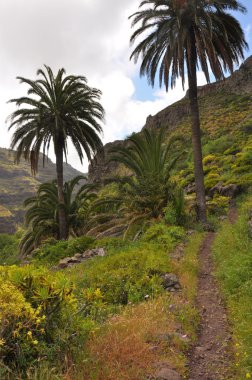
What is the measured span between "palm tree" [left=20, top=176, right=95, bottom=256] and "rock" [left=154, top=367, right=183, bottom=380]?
1409cm

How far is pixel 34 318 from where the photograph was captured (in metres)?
4.00

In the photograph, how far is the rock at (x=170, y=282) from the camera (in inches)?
293

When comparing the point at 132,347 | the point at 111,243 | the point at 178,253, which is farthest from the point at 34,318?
the point at 111,243

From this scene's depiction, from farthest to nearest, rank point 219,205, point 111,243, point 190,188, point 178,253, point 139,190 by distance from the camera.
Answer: point 190,188 < point 219,205 < point 139,190 < point 111,243 < point 178,253

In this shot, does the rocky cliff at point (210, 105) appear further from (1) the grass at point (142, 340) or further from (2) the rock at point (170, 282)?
(1) the grass at point (142, 340)

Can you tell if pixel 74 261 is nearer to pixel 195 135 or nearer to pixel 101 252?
pixel 101 252

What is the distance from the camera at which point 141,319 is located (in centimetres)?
568

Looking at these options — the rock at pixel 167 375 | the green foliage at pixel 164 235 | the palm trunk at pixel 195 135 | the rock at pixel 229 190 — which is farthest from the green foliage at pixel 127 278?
the rock at pixel 229 190

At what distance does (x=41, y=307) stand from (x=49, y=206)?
15643 mm

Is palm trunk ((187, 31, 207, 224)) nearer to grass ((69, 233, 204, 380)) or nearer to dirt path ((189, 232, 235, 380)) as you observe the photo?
dirt path ((189, 232, 235, 380))

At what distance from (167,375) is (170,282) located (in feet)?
10.7

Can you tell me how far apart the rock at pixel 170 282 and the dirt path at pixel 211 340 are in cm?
49

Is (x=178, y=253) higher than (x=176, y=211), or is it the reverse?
(x=176, y=211)

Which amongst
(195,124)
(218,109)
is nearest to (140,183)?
(195,124)
